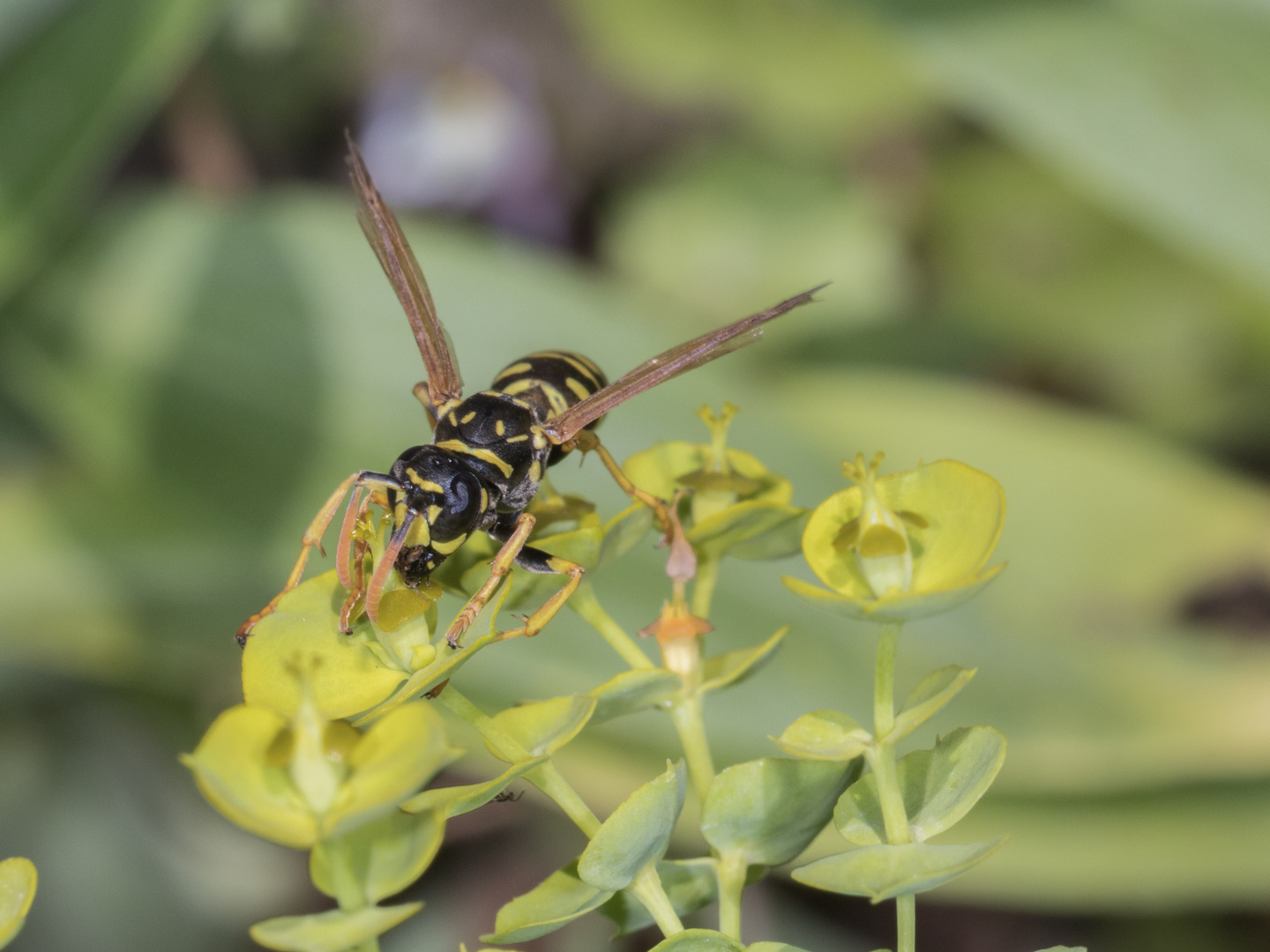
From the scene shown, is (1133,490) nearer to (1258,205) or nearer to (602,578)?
(1258,205)

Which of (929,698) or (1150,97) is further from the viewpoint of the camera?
(1150,97)

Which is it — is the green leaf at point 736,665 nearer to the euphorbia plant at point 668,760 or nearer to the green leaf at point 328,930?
the euphorbia plant at point 668,760

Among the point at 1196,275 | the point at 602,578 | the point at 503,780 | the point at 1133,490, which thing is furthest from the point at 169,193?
the point at 1196,275

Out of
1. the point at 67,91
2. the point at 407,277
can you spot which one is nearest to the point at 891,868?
the point at 407,277

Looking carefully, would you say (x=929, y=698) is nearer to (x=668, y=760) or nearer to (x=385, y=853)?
(x=668, y=760)

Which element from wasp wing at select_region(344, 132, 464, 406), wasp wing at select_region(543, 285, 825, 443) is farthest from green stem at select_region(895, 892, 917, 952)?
wasp wing at select_region(344, 132, 464, 406)
